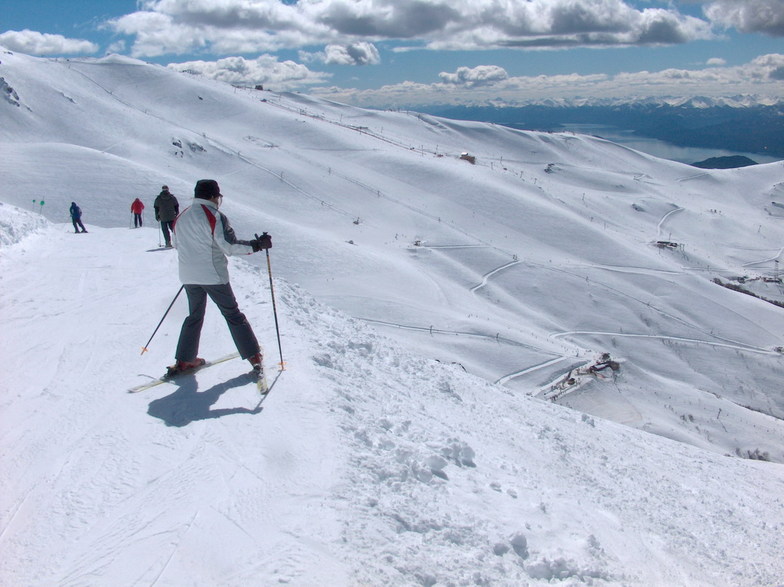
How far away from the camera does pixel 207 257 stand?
6043mm

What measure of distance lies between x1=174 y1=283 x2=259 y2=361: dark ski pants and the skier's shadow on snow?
33cm

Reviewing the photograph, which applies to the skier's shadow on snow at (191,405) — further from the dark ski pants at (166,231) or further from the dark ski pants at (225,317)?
the dark ski pants at (166,231)

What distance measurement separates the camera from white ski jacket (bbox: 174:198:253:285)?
233 inches

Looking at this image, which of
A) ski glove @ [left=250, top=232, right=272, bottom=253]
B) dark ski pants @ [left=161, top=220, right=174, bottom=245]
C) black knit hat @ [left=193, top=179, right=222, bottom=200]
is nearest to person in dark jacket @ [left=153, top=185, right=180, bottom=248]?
dark ski pants @ [left=161, top=220, right=174, bottom=245]

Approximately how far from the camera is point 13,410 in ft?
18.6

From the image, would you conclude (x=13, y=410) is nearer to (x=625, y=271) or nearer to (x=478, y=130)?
(x=625, y=271)

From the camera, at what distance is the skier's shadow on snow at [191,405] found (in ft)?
18.1

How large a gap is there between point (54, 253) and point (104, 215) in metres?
13.4

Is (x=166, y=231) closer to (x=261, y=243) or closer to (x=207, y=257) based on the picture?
(x=207, y=257)

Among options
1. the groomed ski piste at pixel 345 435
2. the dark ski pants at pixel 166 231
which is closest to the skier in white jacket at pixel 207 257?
the groomed ski piste at pixel 345 435

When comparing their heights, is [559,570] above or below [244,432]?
below

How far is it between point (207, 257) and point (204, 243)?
151 mm

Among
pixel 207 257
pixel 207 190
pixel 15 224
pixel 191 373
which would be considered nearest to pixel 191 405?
pixel 191 373

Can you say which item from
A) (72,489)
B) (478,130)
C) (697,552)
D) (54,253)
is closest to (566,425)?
(697,552)
